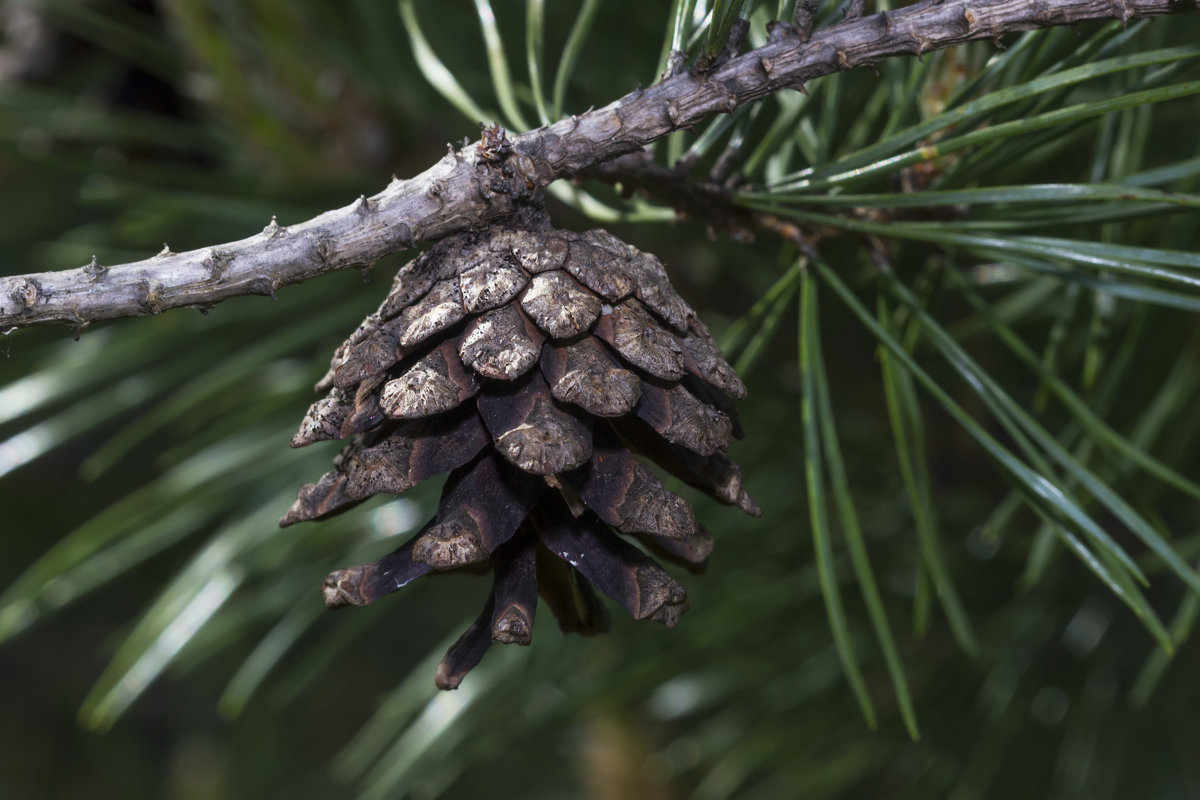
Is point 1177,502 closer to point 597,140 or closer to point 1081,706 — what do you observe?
point 1081,706

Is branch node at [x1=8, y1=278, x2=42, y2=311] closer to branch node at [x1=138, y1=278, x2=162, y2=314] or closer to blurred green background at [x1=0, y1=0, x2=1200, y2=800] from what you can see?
branch node at [x1=138, y1=278, x2=162, y2=314]

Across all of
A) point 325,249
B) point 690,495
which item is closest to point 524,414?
point 325,249

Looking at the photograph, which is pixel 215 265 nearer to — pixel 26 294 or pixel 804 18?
pixel 26 294

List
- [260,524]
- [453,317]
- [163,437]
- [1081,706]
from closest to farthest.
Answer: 1. [453,317]
2. [260,524]
3. [1081,706]
4. [163,437]

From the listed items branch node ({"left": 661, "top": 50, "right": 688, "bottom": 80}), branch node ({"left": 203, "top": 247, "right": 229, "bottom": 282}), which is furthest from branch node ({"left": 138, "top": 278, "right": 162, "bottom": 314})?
branch node ({"left": 661, "top": 50, "right": 688, "bottom": 80})

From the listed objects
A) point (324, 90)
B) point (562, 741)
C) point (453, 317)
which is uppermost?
point (324, 90)

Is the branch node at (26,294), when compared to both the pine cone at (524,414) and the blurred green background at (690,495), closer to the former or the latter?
the pine cone at (524,414)

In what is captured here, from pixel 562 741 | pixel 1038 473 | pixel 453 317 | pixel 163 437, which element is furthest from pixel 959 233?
pixel 163 437
